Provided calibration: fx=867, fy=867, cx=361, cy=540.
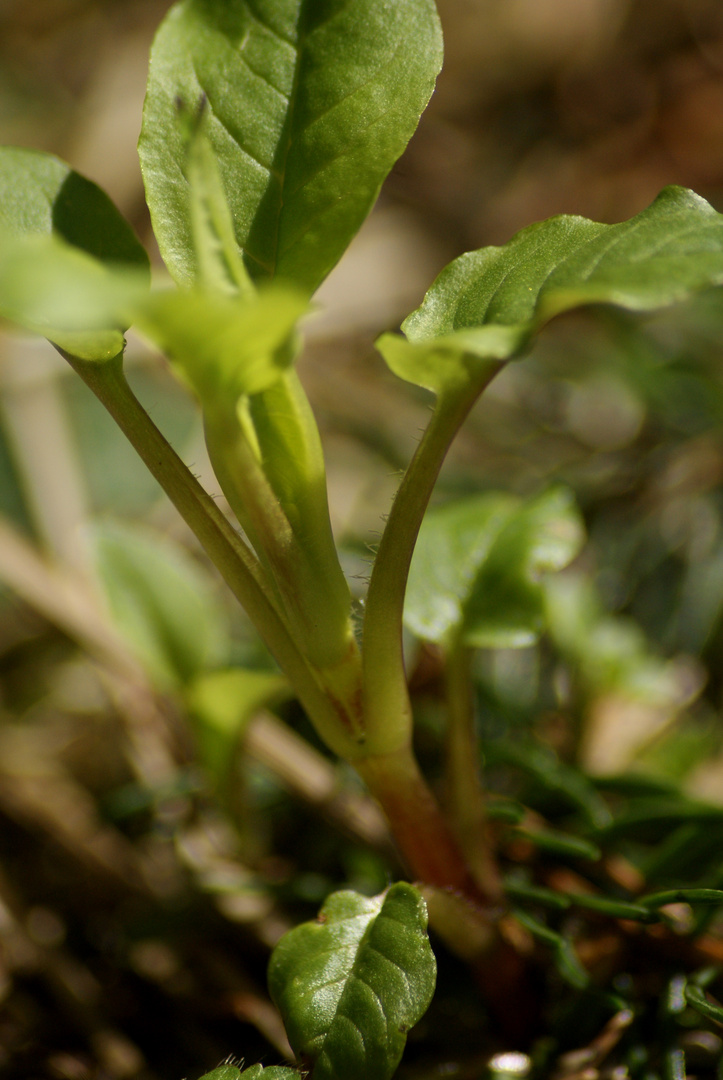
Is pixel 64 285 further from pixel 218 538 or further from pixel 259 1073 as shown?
pixel 259 1073

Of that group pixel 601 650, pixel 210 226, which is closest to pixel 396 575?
pixel 210 226

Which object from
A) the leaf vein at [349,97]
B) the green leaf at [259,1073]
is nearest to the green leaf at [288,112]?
the leaf vein at [349,97]

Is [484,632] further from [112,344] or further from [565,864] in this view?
[112,344]

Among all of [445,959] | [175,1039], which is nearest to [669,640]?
[445,959]

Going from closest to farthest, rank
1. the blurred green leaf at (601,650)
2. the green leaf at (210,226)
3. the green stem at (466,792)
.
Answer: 1. the green leaf at (210,226)
2. the green stem at (466,792)
3. the blurred green leaf at (601,650)

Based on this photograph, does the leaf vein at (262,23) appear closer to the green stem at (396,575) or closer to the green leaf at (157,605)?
the green stem at (396,575)

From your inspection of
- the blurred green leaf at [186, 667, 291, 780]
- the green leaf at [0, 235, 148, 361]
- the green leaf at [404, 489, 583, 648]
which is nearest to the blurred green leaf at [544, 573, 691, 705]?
the green leaf at [404, 489, 583, 648]

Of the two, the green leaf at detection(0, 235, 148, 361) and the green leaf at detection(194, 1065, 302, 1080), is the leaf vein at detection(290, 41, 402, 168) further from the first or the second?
the green leaf at detection(194, 1065, 302, 1080)
